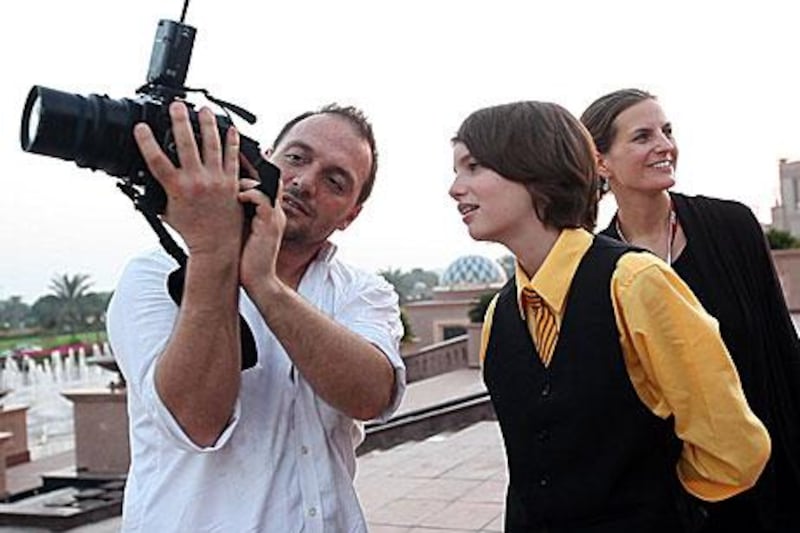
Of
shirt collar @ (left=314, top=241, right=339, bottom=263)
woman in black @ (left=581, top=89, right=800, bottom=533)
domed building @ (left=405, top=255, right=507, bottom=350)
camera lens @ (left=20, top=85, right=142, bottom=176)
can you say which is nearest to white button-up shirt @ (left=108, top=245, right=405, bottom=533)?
shirt collar @ (left=314, top=241, right=339, bottom=263)

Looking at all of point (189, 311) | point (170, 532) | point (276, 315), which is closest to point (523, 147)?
point (276, 315)

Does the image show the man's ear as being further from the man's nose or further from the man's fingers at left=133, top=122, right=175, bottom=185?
the man's fingers at left=133, top=122, right=175, bottom=185

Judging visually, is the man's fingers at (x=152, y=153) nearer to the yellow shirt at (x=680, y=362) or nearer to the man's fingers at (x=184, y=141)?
the man's fingers at (x=184, y=141)

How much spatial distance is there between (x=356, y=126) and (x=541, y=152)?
0.37 meters

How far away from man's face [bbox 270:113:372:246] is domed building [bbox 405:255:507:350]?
63.1 feet

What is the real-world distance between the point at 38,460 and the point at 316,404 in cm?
1214

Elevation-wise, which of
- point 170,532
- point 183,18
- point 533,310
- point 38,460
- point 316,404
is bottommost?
point 38,460

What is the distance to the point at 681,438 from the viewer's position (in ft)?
5.84

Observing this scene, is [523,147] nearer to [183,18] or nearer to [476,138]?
[476,138]

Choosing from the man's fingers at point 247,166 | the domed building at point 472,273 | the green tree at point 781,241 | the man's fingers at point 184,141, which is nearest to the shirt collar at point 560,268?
the man's fingers at point 247,166

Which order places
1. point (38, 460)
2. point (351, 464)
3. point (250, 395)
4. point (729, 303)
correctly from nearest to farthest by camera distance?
point (250, 395) < point (351, 464) < point (729, 303) < point (38, 460)

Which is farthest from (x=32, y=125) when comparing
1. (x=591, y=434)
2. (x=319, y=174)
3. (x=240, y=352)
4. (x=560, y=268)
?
(x=591, y=434)

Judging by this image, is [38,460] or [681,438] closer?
[681,438]

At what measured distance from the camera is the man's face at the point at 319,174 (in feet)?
5.98
